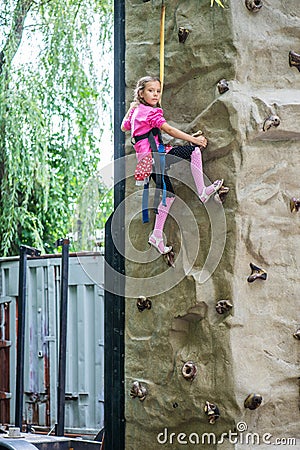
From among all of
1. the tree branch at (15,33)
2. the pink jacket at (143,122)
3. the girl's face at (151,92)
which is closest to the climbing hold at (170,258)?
the pink jacket at (143,122)

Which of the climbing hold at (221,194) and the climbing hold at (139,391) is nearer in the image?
the climbing hold at (221,194)

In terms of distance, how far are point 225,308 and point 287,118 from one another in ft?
2.71

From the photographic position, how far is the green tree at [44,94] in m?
7.98

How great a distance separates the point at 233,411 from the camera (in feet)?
11.2

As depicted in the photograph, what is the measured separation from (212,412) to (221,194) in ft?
2.87

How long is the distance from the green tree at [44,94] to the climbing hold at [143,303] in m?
4.00

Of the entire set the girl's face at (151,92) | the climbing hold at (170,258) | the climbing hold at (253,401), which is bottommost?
the climbing hold at (253,401)

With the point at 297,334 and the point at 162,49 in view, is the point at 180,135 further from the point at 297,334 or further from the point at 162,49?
the point at 297,334

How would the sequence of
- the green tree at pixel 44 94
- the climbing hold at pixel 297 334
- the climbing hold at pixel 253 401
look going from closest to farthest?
the climbing hold at pixel 253 401 → the climbing hold at pixel 297 334 → the green tree at pixel 44 94

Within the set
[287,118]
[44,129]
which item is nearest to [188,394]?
[287,118]

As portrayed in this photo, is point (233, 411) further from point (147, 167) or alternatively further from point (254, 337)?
point (147, 167)

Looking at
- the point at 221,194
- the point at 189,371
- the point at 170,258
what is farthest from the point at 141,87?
the point at 189,371

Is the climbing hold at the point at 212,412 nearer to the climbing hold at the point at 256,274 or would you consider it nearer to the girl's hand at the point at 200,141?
the climbing hold at the point at 256,274

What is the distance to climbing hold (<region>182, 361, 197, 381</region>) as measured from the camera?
3.49m
